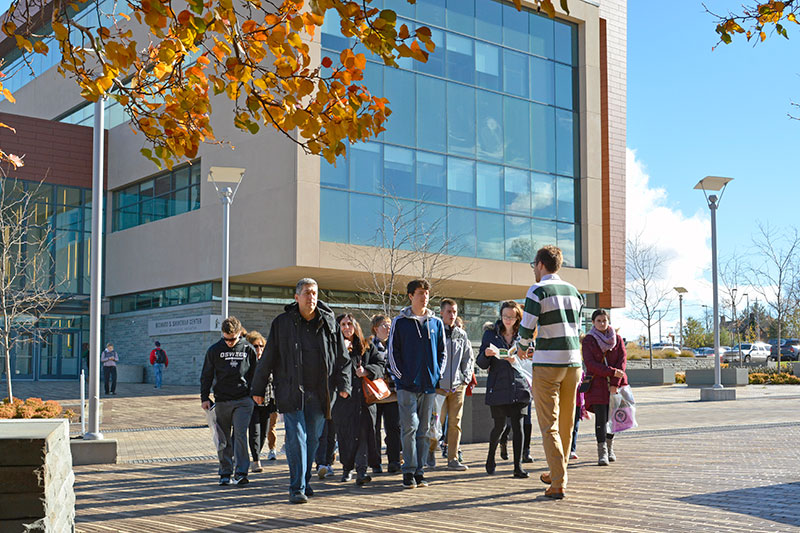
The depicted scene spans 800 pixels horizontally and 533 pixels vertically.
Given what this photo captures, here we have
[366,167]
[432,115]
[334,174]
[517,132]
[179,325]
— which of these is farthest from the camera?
[517,132]

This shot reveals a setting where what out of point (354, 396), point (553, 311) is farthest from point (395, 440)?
point (553, 311)

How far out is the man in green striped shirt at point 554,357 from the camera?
7707 mm

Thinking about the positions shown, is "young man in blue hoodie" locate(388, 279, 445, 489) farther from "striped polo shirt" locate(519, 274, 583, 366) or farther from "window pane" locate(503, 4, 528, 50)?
"window pane" locate(503, 4, 528, 50)

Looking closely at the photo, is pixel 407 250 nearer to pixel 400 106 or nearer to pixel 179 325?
pixel 400 106

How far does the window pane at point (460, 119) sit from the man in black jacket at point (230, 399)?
24.7 metres

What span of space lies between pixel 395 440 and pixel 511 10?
94.4ft

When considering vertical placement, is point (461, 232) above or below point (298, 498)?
above

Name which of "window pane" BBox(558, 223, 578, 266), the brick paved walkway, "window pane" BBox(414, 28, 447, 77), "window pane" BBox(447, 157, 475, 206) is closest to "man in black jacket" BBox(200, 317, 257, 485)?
the brick paved walkway

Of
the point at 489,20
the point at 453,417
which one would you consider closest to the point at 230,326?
the point at 453,417

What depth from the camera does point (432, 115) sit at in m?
32.8

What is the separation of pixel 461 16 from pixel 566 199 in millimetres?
8810

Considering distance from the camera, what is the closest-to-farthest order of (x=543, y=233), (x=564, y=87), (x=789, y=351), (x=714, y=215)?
(x=714, y=215), (x=543, y=233), (x=564, y=87), (x=789, y=351)

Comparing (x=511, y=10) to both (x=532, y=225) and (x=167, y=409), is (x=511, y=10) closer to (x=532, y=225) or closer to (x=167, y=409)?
(x=532, y=225)

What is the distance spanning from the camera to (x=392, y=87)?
31.6 metres
